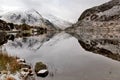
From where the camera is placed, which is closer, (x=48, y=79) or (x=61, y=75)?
(x=48, y=79)

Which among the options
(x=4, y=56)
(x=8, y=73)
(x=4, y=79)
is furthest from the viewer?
(x=4, y=56)

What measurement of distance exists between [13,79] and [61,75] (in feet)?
23.1

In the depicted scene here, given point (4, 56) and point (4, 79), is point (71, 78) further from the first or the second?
point (4, 56)

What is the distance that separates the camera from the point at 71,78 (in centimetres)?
2670

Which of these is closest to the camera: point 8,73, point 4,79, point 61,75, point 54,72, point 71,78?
point 4,79

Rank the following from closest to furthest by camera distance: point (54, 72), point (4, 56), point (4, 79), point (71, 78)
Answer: point (4, 79), point (71, 78), point (54, 72), point (4, 56)

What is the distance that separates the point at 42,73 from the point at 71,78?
3107mm

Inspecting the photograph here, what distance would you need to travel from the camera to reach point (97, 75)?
91.6 feet

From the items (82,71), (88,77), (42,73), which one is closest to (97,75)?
(88,77)

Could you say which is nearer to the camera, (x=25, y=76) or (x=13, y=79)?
(x=13, y=79)

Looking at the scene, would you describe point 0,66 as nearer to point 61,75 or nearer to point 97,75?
point 61,75

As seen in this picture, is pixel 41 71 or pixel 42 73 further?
pixel 41 71

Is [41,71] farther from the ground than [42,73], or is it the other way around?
[41,71]

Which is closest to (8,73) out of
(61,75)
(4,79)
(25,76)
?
(25,76)
